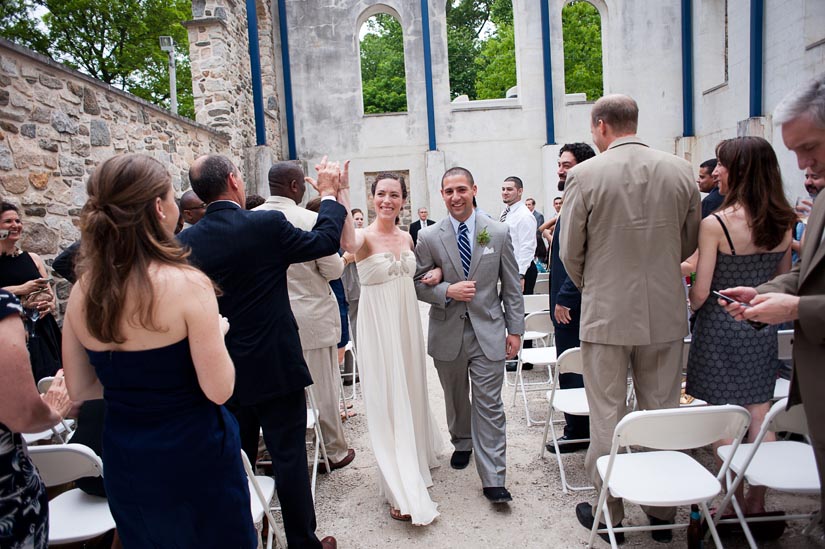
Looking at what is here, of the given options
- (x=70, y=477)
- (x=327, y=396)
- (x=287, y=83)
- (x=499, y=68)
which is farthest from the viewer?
(x=499, y=68)

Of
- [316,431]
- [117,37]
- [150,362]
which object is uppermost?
[117,37]

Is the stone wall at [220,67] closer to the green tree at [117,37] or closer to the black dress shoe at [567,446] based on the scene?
the black dress shoe at [567,446]

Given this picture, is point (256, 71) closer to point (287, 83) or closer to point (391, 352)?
point (287, 83)

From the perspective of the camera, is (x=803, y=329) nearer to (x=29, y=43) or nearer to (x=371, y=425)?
(x=371, y=425)

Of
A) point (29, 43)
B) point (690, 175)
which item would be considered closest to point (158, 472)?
point (690, 175)

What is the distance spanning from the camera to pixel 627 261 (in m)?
2.82

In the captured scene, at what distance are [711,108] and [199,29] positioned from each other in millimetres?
12233

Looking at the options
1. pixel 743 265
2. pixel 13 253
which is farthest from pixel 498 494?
pixel 13 253

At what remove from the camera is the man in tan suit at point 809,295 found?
1.82 m

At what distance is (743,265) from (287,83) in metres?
13.6

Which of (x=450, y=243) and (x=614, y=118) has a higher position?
(x=614, y=118)

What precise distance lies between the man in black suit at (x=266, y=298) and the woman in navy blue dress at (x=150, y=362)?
596mm

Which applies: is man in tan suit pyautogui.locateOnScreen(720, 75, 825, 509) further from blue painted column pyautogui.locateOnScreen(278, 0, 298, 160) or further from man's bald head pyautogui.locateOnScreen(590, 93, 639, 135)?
→ blue painted column pyautogui.locateOnScreen(278, 0, 298, 160)

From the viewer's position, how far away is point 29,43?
21.7m
